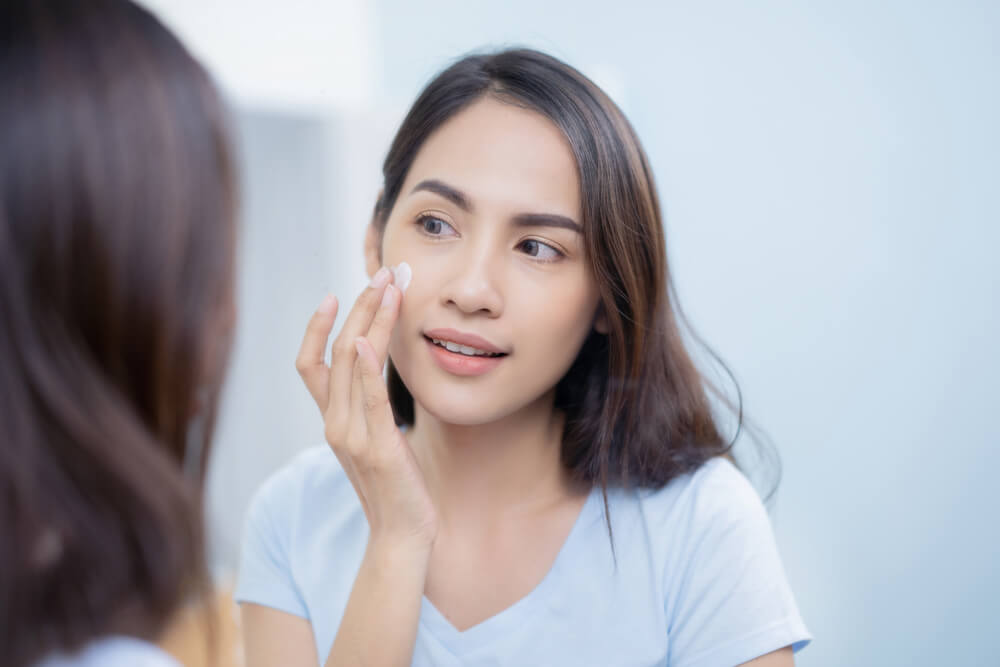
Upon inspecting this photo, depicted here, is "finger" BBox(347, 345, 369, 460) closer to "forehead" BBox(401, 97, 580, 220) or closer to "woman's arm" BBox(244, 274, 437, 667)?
"woman's arm" BBox(244, 274, 437, 667)

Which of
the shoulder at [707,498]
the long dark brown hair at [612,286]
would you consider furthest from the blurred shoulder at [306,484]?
the shoulder at [707,498]

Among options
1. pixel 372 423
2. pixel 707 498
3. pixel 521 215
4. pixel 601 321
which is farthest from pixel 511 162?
pixel 707 498

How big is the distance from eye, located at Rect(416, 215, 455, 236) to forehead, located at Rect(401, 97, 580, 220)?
0.06 meters

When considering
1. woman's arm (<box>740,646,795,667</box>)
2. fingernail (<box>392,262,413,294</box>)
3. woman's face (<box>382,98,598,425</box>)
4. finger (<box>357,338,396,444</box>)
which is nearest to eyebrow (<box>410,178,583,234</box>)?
woman's face (<box>382,98,598,425</box>)

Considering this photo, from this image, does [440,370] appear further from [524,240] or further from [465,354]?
[524,240]

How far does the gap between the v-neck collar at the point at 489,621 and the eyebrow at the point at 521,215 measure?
0.46m

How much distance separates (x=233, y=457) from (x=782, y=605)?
1759 millimetres

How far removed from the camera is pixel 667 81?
198cm

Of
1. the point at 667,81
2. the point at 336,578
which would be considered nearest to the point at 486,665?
the point at 336,578

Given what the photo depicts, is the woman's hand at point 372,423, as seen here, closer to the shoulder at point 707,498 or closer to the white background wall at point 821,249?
the shoulder at point 707,498

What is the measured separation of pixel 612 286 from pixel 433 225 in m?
0.26

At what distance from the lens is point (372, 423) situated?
1.02 metres

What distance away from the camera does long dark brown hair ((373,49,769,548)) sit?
108 centimetres

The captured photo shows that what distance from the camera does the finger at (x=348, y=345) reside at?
3.40ft
